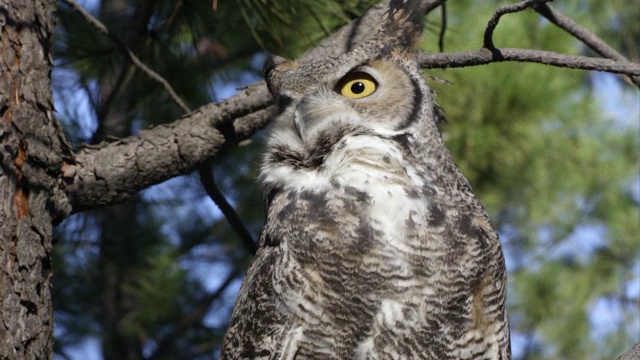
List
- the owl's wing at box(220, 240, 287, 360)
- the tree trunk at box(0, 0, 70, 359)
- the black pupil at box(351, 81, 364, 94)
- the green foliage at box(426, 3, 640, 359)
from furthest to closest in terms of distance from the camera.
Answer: the green foliage at box(426, 3, 640, 359) < the black pupil at box(351, 81, 364, 94) < the owl's wing at box(220, 240, 287, 360) < the tree trunk at box(0, 0, 70, 359)

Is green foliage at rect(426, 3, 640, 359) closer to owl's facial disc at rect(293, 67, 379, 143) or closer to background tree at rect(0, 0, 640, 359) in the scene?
background tree at rect(0, 0, 640, 359)

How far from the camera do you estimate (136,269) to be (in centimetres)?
465

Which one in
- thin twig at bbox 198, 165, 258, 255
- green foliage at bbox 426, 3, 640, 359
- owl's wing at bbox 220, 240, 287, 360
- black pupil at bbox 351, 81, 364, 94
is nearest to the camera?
owl's wing at bbox 220, 240, 287, 360

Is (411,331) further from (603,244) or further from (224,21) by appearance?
(603,244)

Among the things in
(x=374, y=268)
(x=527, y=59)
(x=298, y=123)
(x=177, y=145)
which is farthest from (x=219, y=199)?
(x=527, y=59)

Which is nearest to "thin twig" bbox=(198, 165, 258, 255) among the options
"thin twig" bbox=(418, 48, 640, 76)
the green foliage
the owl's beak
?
the owl's beak

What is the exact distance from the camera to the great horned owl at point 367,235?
1761 millimetres

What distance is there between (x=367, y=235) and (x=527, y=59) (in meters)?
0.59

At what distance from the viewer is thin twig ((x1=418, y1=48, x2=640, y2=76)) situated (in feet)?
6.00

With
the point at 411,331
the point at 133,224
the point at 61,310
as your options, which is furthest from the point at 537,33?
the point at 411,331

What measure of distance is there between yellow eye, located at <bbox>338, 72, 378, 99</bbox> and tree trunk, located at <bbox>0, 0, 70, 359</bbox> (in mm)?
696

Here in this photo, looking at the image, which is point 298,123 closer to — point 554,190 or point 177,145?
point 177,145

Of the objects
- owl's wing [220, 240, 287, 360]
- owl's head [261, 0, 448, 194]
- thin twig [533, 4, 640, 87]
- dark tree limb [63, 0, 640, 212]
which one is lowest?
owl's wing [220, 240, 287, 360]

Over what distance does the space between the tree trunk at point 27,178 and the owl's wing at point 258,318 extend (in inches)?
Result: 17.2
